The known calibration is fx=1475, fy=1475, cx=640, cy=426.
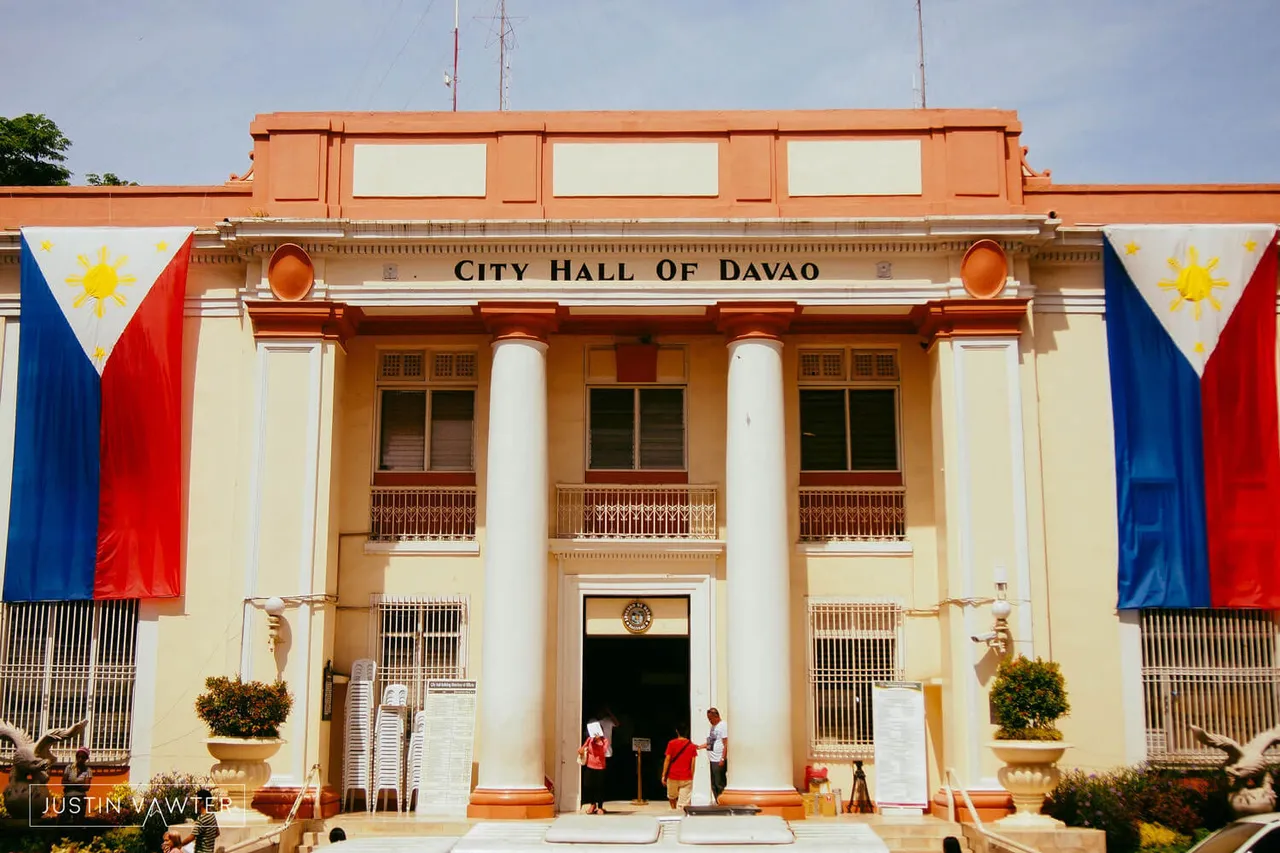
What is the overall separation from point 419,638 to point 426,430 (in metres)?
3.17

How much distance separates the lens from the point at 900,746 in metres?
20.3

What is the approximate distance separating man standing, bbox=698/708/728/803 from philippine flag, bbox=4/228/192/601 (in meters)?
7.80

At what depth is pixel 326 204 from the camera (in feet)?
70.8

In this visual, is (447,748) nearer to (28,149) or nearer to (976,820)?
(976,820)

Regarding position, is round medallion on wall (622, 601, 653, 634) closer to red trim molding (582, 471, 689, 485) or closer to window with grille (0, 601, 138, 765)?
red trim molding (582, 471, 689, 485)

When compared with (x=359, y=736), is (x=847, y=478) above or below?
above

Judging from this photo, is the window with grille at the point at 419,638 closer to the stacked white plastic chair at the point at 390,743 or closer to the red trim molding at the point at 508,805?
the stacked white plastic chair at the point at 390,743

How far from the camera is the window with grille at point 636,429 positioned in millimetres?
22547

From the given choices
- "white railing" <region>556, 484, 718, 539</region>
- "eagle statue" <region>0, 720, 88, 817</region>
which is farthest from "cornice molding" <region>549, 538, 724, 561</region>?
"eagle statue" <region>0, 720, 88, 817</region>

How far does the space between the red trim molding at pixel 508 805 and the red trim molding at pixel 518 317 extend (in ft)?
20.7

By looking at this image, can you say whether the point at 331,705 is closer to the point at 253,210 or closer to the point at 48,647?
the point at 48,647

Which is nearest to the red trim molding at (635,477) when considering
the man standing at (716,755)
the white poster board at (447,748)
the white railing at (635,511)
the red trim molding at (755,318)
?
the white railing at (635,511)

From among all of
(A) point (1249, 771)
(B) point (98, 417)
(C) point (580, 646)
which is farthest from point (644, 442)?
(A) point (1249, 771)

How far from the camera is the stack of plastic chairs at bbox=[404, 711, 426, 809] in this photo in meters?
20.8
